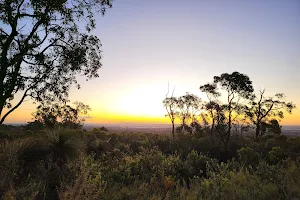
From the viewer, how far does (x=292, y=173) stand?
8.72 metres

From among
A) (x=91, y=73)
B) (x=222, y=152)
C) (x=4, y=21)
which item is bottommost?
(x=222, y=152)

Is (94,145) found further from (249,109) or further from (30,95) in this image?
(249,109)

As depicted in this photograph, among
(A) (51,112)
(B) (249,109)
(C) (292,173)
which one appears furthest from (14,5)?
(B) (249,109)

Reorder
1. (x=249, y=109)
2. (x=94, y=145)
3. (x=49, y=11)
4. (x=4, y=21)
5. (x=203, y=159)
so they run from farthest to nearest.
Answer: (x=249, y=109) < (x=94, y=145) < (x=203, y=159) < (x=4, y=21) < (x=49, y=11)

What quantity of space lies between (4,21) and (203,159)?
10.8 metres

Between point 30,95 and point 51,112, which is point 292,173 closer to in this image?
point 51,112

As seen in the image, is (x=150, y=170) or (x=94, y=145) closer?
(x=150, y=170)

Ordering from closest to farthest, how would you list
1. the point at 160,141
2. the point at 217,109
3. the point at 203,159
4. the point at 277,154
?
1. the point at 203,159
2. the point at 277,154
3. the point at 160,141
4. the point at 217,109

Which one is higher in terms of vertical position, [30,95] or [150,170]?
[30,95]

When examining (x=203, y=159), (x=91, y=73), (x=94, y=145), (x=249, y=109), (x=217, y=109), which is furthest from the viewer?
(x=249, y=109)

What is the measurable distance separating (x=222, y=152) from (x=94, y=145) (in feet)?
42.2

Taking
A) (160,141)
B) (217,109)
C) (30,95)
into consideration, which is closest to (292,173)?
(30,95)

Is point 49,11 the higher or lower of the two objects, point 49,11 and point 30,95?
the higher

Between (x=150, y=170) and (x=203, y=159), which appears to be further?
(x=203, y=159)
